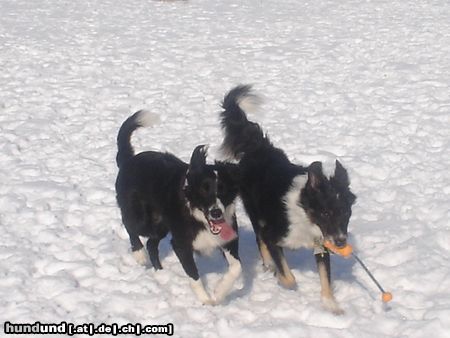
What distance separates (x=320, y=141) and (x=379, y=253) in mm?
3477

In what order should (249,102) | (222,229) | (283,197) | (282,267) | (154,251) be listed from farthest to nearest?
(249,102) → (154,251) → (282,267) → (283,197) → (222,229)

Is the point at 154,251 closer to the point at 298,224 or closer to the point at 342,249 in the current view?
the point at 298,224

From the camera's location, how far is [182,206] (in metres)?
5.11

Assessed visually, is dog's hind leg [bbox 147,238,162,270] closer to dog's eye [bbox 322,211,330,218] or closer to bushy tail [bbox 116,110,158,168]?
bushy tail [bbox 116,110,158,168]

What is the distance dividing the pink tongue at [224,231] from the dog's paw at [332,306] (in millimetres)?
996

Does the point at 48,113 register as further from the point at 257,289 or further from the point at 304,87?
the point at 257,289

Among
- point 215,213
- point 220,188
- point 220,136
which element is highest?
point 220,188

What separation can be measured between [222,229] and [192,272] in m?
0.53

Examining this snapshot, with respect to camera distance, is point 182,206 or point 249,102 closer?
point 182,206

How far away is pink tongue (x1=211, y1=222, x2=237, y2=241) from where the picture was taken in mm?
5012

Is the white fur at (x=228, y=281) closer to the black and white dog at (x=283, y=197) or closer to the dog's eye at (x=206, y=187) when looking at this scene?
the black and white dog at (x=283, y=197)

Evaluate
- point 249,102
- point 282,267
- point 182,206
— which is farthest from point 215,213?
point 249,102

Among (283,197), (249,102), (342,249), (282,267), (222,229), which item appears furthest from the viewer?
(249,102)

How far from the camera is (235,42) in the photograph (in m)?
15.8
